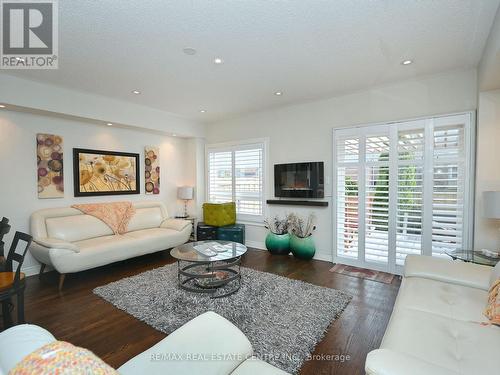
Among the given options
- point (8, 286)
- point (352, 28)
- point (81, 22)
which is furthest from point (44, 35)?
point (352, 28)

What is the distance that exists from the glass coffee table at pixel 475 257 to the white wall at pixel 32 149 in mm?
A: 5052

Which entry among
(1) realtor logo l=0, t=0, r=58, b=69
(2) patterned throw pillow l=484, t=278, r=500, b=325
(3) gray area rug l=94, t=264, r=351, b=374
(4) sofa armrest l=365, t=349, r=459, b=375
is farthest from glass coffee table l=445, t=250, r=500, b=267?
(1) realtor logo l=0, t=0, r=58, b=69

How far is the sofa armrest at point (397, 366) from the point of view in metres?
1.04

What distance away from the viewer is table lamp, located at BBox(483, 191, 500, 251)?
2.52m

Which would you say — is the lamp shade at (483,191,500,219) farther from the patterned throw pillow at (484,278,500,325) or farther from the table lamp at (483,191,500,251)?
the patterned throw pillow at (484,278,500,325)

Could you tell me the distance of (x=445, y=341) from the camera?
1.41m

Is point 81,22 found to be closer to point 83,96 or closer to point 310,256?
point 83,96

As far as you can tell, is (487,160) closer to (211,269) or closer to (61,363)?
(211,269)

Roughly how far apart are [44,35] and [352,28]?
283cm

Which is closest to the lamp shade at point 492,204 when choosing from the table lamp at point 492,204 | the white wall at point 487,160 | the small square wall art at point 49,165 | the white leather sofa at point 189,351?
the table lamp at point 492,204

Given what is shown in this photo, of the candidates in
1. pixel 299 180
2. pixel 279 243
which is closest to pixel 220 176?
pixel 299 180

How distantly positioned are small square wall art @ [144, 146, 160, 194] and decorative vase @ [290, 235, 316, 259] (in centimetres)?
306

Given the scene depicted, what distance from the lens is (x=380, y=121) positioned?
148 inches

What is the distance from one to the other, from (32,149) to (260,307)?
3.93 metres
